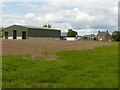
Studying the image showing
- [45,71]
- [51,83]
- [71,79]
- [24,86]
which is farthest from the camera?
[45,71]

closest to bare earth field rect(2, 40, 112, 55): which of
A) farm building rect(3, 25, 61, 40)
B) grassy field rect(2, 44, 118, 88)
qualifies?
grassy field rect(2, 44, 118, 88)

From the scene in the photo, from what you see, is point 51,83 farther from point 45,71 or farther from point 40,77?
point 45,71

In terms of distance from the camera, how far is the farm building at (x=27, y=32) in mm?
134712

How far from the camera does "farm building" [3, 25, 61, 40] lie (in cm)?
13471

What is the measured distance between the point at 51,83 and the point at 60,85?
55 cm

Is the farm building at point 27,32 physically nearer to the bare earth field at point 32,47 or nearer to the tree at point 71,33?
Answer: the tree at point 71,33

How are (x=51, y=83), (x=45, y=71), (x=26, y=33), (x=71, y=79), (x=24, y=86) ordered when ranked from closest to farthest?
(x=24, y=86) → (x=51, y=83) → (x=71, y=79) → (x=45, y=71) → (x=26, y=33)

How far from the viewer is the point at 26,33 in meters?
134

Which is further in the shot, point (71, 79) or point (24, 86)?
point (71, 79)

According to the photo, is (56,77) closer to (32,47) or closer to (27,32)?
(32,47)

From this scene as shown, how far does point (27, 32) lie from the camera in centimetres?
13362

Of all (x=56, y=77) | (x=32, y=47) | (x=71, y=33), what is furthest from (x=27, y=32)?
(x=56, y=77)

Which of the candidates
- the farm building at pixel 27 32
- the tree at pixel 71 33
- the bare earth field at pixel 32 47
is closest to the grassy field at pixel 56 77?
the bare earth field at pixel 32 47

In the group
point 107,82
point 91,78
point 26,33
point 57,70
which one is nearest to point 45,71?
point 57,70
